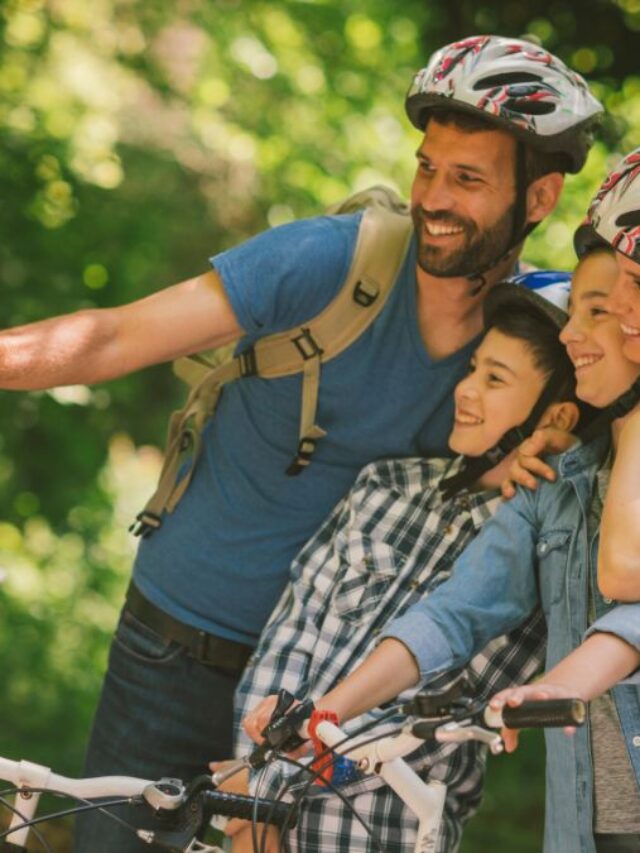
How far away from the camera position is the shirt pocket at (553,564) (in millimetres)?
3434

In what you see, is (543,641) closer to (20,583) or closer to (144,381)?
(20,583)

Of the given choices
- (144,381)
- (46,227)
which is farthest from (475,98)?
(144,381)

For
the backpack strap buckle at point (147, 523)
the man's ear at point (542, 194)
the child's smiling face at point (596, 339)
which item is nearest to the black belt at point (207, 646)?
the backpack strap buckle at point (147, 523)

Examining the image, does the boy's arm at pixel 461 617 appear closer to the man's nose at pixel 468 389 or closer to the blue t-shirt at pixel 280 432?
the man's nose at pixel 468 389

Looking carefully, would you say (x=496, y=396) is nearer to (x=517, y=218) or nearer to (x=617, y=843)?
(x=517, y=218)

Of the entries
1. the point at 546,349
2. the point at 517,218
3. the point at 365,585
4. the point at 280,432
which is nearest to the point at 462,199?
the point at 517,218

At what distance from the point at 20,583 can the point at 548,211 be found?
503 centimetres

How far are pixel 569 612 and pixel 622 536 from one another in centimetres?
30

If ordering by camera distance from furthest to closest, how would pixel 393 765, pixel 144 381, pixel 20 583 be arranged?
1. pixel 144 381
2. pixel 20 583
3. pixel 393 765

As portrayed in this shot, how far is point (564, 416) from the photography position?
12.4ft

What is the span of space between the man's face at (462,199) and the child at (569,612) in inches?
16.2

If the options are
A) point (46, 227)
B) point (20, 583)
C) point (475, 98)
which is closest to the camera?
point (475, 98)

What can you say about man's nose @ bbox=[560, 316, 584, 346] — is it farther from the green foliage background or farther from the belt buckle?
the green foliage background

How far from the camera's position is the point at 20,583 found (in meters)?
8.55
